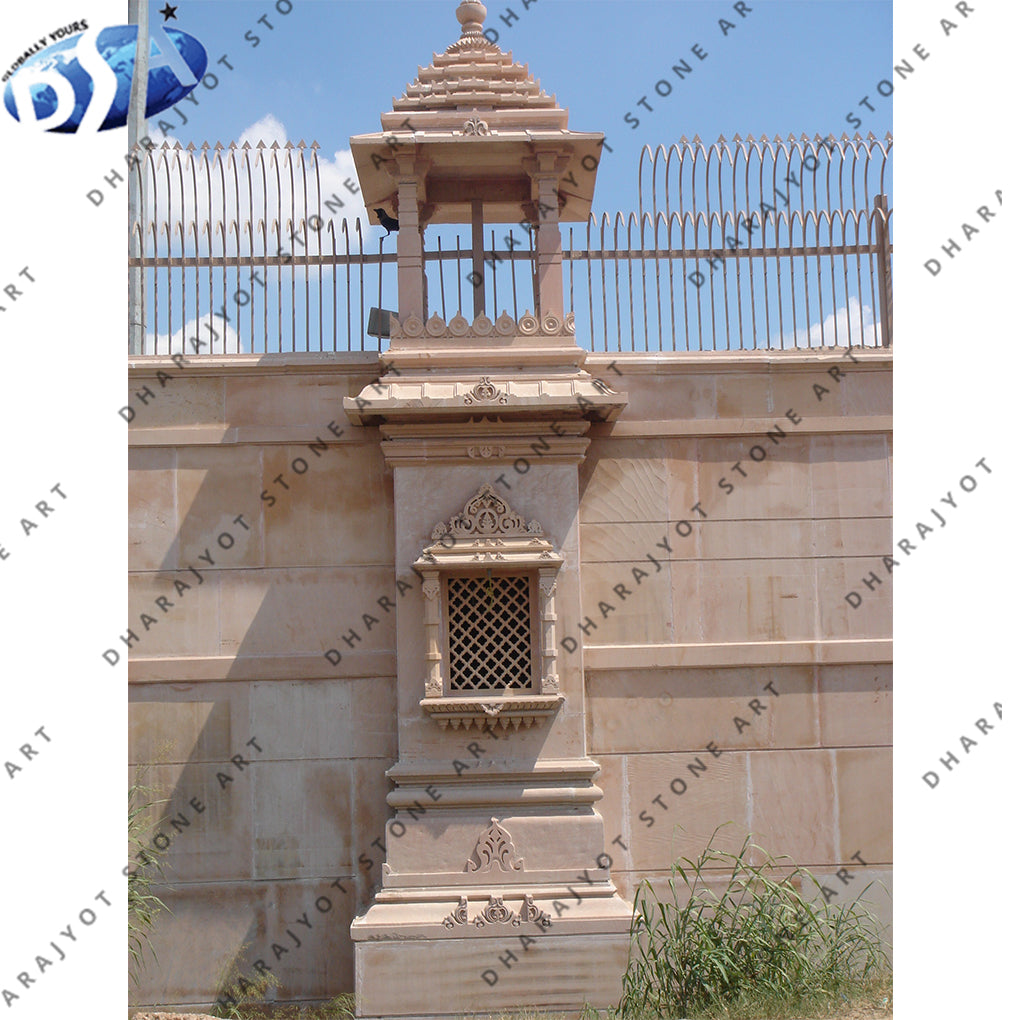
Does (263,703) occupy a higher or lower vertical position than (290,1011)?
higher

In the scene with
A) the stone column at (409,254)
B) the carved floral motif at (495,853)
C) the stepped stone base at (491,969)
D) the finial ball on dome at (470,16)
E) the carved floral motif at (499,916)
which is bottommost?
the stepped stone base at (491,969)

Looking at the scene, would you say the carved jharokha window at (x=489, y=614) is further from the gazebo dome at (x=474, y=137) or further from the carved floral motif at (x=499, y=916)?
the gazebo dome at (x=474, y=137)

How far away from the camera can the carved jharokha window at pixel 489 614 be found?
10.1 metres

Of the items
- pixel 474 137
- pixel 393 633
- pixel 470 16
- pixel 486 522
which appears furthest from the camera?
pixel 470 16

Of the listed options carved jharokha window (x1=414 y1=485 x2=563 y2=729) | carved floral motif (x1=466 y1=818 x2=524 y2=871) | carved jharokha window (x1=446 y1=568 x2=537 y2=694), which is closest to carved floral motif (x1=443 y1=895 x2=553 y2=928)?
carved floral motif (x1=466 y1=818 x2=524 y2=871)

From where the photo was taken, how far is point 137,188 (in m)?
12.1

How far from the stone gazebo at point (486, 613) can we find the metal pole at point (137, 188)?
Result: 2531 millimetres

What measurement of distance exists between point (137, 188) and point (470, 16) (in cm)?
394

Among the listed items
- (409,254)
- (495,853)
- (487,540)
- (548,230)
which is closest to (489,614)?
(487,540)

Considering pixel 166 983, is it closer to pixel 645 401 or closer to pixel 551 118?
pixel 645 401

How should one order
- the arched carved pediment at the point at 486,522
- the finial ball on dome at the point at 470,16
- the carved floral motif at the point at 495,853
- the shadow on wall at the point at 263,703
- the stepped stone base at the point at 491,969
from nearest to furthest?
the stepped stone base at the point at 491,969
the carved floral motif at the point at 495,853
the arched carved pediment at the point at 486,522
the shadow on wall at the point at 263,703
the finial ball on dome at the point at 470,16

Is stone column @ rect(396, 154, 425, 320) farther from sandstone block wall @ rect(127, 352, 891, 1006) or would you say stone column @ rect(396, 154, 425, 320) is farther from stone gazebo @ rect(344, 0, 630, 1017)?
sandstone block wall @ rect(127, 352, 891, 1006)

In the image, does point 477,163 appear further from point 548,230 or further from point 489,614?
point 489,614

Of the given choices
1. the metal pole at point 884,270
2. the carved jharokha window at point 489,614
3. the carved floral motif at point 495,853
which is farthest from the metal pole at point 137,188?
the metal pole at point 884,270
